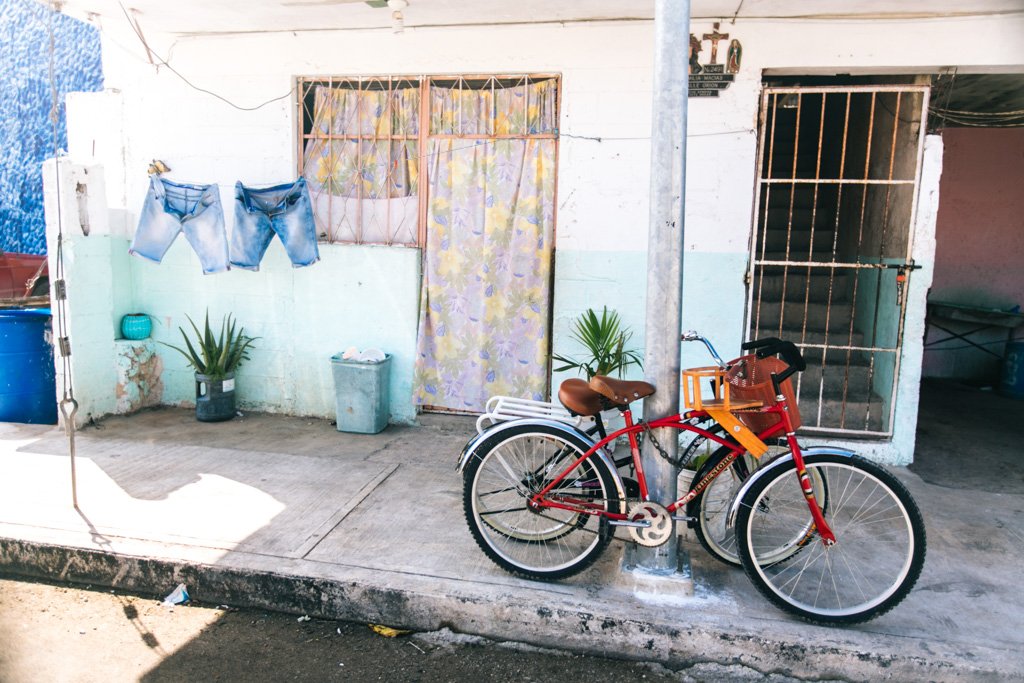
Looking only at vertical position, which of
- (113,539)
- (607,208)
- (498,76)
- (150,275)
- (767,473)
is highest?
(498,76)

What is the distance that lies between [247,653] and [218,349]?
11.8ft

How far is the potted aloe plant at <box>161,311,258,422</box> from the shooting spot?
6.27 meters

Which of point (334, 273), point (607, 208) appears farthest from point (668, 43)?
point (334, 273)

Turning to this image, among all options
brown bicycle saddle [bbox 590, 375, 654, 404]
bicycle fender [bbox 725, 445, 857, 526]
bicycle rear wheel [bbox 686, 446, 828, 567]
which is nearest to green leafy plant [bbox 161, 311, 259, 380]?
brown bicycle saddle [bbox 590, 375, 654, 404]

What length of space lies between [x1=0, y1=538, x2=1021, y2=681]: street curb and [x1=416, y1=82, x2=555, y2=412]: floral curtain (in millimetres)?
2700

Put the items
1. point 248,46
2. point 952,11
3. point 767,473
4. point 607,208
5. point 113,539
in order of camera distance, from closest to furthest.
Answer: point 767,473
point 113,539
point 952,11
point 607,208
point 248,46

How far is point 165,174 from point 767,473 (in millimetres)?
5711

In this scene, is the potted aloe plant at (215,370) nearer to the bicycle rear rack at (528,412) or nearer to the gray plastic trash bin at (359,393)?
the gray plastic trash bin at (359,393)

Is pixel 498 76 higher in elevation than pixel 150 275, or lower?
higher

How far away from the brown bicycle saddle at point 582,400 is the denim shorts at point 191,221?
3889 mm

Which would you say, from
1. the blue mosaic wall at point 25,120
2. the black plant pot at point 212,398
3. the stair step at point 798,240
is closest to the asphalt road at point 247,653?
the black plant pot at point 212,398

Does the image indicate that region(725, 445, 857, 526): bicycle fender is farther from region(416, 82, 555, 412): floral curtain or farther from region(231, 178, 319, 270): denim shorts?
region(231, 178, 319, 270): denim shorts

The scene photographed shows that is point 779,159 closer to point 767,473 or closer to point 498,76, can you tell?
point 498,76

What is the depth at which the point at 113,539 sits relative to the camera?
3.98 metres
